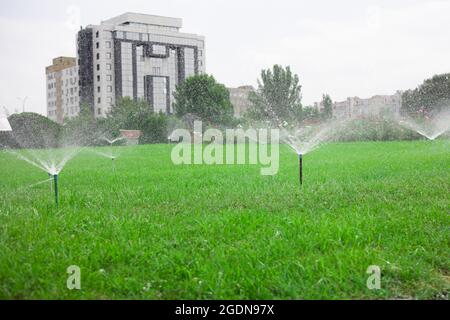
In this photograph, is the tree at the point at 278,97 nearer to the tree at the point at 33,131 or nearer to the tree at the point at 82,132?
the tree at the point at 82,132

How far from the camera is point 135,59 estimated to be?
7944cm

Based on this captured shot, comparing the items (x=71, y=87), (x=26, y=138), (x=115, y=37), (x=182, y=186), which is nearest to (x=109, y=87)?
(x=115, y=37)

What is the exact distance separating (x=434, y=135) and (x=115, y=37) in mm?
63878

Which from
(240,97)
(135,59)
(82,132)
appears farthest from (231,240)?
(240,97)

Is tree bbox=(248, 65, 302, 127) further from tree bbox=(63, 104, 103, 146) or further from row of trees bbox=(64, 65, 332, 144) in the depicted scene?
tree bbox=(63, 104, 103, 146)

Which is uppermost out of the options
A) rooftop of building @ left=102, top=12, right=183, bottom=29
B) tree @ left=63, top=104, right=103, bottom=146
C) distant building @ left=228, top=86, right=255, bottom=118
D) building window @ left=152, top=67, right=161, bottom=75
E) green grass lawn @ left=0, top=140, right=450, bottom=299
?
rooftop of building @ left=102, top=12, right=183, bottom=29

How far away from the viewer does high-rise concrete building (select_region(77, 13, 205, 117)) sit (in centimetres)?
7638

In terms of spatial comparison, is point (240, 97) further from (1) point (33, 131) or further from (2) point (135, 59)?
(1) point (33, 131)

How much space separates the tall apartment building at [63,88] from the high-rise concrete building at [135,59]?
825cm

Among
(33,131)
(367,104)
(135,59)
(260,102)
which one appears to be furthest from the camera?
(367,104)

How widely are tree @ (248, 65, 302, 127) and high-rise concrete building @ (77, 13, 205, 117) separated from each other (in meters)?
29.0

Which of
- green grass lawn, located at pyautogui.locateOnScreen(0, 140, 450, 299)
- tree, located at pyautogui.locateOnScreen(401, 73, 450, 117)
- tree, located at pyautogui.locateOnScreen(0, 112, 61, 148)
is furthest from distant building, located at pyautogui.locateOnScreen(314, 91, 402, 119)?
green grass lawn, located at pyautogui.locateOnScreen(0, 140, 450, 299)

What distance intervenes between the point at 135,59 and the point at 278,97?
39.9 m

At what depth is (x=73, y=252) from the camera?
3.77 meters
